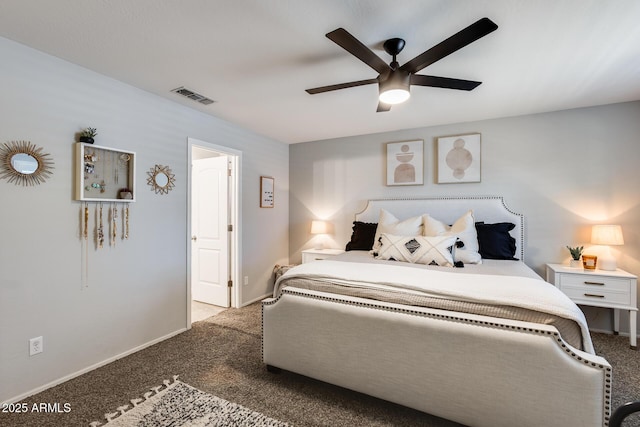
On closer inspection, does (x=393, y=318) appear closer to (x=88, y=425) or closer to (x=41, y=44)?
(x=88, y=425)

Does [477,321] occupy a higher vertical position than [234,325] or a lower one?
higher

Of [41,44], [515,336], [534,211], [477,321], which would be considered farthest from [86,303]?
[534,211]

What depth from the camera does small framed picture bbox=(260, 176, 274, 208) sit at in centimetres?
416

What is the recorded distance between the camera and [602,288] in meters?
2.74

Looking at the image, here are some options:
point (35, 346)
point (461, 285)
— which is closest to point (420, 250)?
point (461, 285)

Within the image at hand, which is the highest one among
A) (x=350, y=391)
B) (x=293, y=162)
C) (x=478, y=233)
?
A: (x=293, y=162)

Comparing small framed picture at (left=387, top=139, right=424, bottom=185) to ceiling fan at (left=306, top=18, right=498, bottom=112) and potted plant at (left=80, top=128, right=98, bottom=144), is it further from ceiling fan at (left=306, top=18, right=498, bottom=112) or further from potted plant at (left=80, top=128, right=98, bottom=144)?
potted plant at (left=80, top=128, right=98, bottom=144)

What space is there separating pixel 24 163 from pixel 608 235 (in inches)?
188

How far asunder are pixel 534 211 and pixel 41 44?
4.57m

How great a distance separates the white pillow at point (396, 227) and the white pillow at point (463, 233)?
8cm

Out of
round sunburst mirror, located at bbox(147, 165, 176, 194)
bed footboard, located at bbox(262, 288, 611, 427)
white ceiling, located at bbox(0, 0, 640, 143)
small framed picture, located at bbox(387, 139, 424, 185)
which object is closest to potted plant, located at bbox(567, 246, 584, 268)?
white ceiling, located at bbox(0, 0, 640, 143)

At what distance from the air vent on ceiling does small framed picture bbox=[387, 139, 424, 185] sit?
7.61ft

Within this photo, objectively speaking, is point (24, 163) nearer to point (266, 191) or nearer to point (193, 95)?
point (193, 95)

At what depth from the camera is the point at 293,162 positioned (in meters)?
4.74
